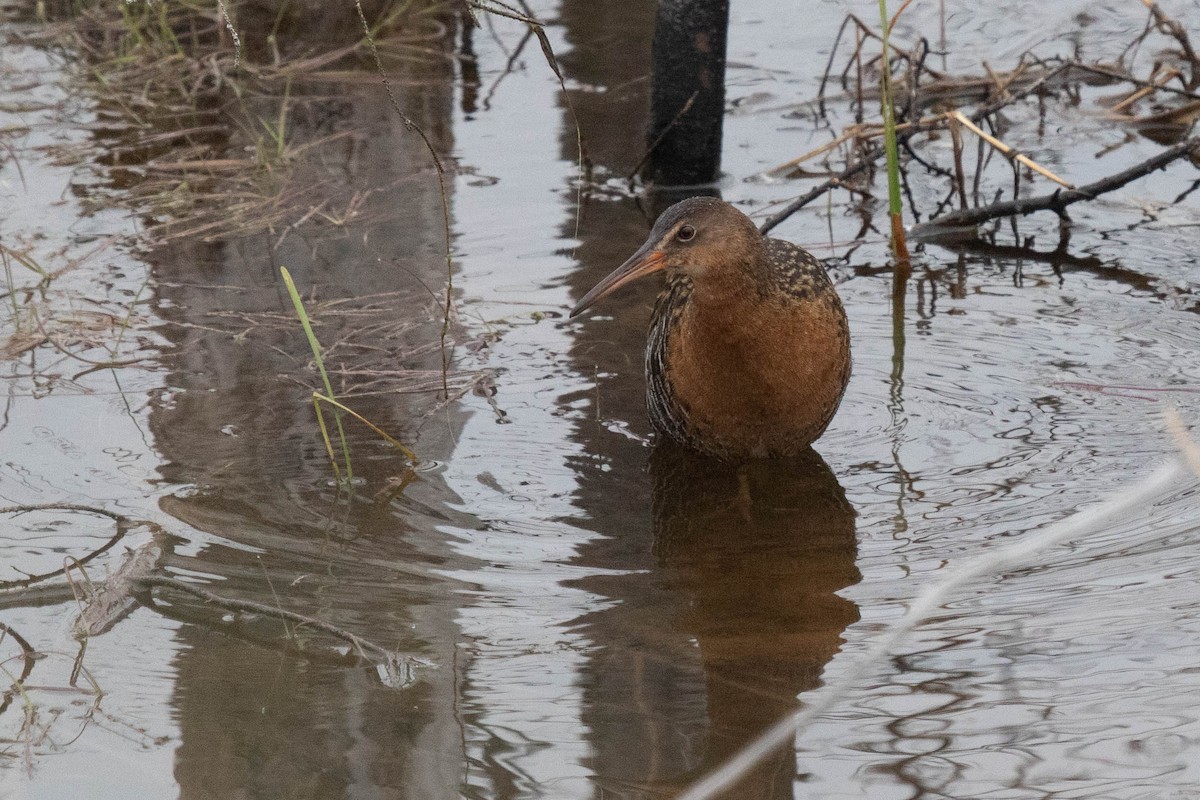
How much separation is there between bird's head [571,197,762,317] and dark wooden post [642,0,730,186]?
2.23m

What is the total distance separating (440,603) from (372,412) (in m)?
1.25

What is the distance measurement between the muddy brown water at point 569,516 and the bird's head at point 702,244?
0.63 metres

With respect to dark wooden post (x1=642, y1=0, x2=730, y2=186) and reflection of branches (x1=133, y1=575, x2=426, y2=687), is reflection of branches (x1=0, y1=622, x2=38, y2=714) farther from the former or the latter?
dark wooden post (x1=642, y1=0, x2=730, y2=186)

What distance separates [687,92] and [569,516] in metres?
2.72

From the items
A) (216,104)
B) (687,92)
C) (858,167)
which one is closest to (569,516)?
(858,167)

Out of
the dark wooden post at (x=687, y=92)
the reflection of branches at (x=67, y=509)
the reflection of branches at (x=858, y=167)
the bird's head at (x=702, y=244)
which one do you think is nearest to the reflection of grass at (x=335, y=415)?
the reflection of branches at (x=67, y=509)

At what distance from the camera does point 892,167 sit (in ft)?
15.9

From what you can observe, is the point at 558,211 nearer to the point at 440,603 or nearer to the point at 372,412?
the point at 372,412

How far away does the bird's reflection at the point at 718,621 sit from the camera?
272 centimetres

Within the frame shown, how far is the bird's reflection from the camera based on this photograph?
8.92ft

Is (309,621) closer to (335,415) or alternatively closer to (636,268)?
(335,415)

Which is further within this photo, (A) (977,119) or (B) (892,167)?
(A) (977,119)

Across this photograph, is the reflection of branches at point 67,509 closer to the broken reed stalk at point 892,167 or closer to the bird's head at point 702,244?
the bird's head at point 702,244

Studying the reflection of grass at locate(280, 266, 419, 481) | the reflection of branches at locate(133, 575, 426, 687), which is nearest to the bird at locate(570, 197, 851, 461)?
the reflection of grass at locate(280, 266, 419, 481)
